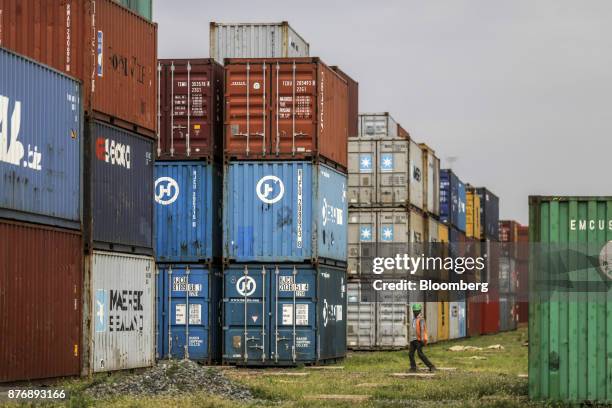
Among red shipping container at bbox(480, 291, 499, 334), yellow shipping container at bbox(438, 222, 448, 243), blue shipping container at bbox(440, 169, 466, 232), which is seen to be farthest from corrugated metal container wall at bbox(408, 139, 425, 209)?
red shipping container at bbox(480, 291, 499, 334)

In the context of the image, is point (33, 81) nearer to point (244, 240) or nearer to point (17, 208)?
point (17, 208)

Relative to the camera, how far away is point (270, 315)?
3200 centimetres

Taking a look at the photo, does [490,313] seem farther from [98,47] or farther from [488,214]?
[98,47]

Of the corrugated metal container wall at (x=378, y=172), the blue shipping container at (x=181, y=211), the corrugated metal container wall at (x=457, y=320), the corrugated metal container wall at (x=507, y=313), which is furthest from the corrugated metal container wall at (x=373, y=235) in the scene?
the corrugated metal container wall at (x=507, y=313)

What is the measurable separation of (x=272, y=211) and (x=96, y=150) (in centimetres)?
779

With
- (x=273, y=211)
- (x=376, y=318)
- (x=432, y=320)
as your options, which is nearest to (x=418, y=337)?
(x=273, y=211)

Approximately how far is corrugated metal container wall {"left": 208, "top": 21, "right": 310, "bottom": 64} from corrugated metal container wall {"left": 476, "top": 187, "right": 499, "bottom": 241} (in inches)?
1224

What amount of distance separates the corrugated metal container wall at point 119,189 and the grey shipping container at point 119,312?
434 millimetres

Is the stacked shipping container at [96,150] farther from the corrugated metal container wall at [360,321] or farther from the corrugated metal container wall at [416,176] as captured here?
the corrugated metal container wall at [416,176]

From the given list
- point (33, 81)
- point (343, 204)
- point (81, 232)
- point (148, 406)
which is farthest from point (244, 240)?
point (148, 406)

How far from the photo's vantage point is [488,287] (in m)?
68.5

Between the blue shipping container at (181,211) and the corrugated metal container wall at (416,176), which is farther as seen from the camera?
the corrugated metal container wall at (416,176)

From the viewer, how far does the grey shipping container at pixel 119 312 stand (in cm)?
2422

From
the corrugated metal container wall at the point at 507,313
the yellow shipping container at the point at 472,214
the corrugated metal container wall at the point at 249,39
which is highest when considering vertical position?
the corrugated metal container wall at the point at 249,39
